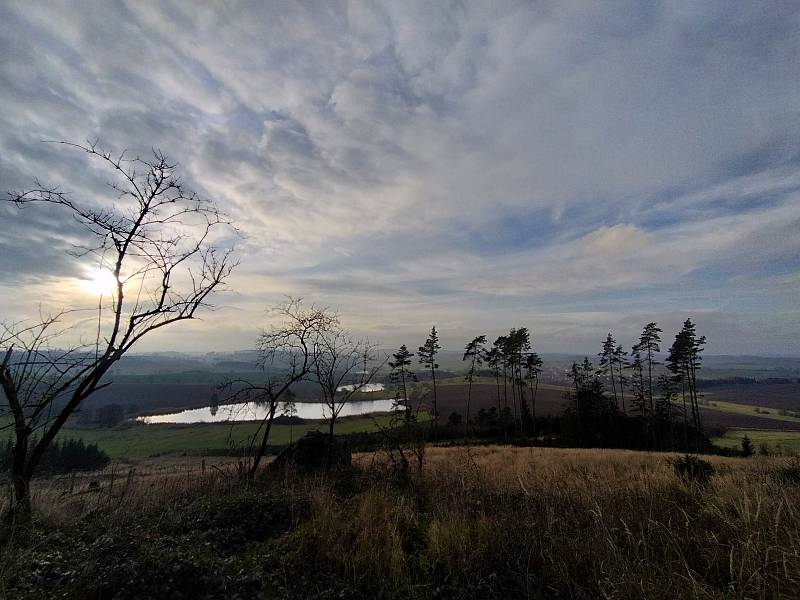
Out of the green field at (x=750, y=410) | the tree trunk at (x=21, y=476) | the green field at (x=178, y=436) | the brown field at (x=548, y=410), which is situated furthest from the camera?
the green field at (x=750, y=410)

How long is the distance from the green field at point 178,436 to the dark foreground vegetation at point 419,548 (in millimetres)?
43594

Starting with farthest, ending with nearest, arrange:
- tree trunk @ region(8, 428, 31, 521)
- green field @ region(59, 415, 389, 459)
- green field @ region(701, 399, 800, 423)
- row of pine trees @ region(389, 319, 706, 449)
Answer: green field @ region(701, 399, 800, 423)
green field @ region(59, 415, 389, 459)
row of pine trees @ region(389, 319, 706, 449)
tree trunk @ region(8, 428, 31, 521)

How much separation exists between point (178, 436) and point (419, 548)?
77835 millimetres

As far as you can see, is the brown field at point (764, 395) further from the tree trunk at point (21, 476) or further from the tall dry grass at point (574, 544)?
the tree trunk at point (21, 476)

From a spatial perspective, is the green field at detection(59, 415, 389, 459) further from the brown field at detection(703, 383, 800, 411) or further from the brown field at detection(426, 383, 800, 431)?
the brown field at detection(703, 383, 800, 411)

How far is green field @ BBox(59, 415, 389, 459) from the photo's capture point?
54.8 m

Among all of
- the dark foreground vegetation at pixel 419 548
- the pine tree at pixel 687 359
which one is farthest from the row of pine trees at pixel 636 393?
the dark foreground vegetation at pixel 419 548

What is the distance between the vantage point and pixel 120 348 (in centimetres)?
582

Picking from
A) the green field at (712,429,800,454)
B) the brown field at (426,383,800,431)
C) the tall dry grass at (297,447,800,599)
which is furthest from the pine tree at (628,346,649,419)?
the tall dry grass at (297,447,800,599)

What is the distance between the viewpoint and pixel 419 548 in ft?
13.7

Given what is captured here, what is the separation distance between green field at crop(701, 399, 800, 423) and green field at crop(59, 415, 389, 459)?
8497 centimetres

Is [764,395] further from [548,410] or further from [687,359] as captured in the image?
[687,359]

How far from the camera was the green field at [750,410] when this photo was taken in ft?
260

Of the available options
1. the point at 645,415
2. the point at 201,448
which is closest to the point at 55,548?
the point at 645,415
